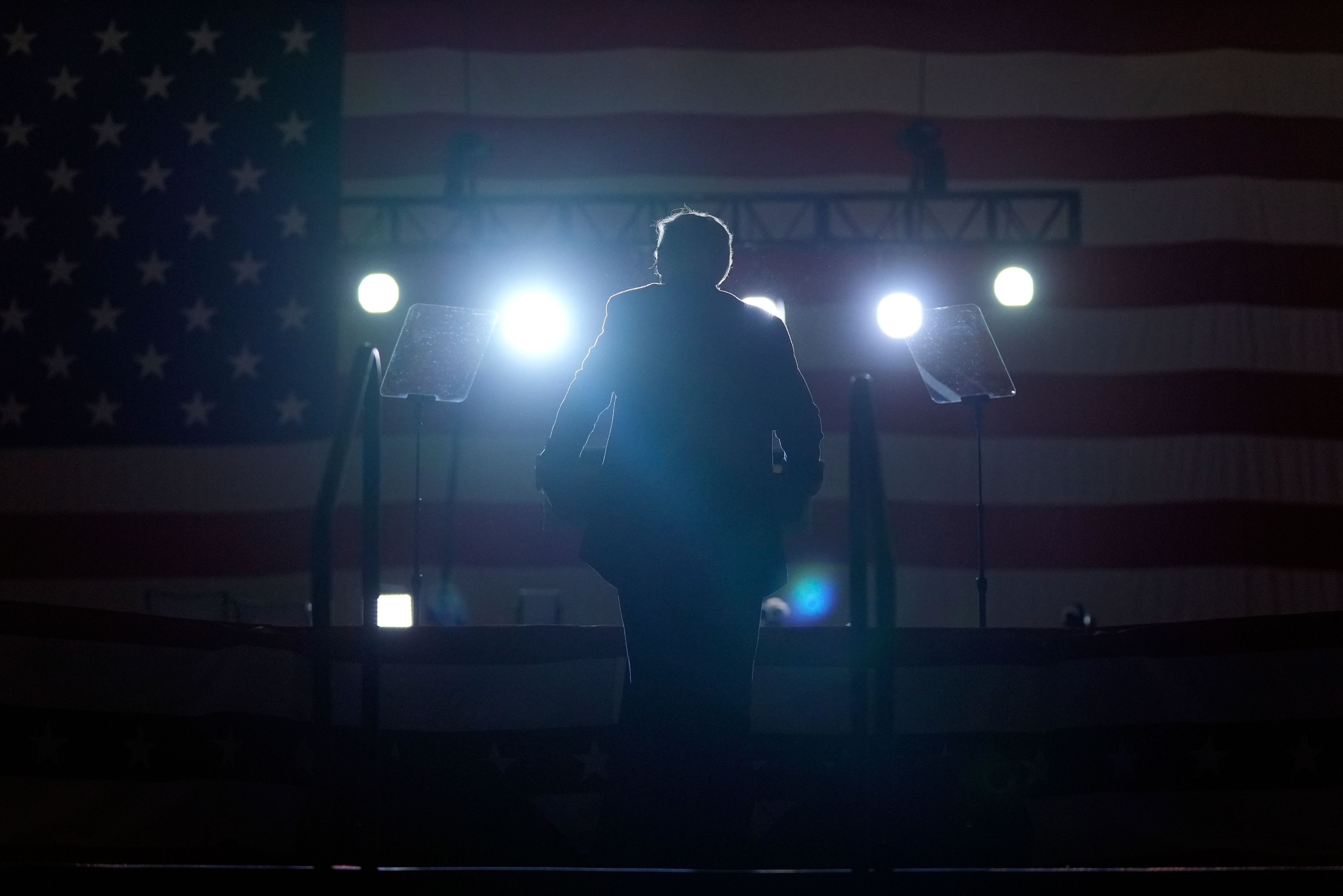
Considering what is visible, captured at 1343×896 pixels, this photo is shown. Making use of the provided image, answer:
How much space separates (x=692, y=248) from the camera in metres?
1.46

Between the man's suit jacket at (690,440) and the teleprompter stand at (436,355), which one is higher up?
the teleprompter stand at (436,355)

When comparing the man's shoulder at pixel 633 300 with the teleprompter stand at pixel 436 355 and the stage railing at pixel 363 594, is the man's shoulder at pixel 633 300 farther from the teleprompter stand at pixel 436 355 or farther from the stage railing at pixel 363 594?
the teleprompter stand at pixel 436 355

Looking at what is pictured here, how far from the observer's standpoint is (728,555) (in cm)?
136

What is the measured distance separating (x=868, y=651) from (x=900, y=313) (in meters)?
4.24

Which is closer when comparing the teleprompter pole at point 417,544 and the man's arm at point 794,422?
the man's arm at point 794,422

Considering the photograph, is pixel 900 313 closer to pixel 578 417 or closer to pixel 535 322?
pixel 535 322

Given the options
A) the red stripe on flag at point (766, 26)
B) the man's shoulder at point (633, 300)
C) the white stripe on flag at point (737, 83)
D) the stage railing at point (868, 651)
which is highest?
the red stripe on flag at point (766, 26)

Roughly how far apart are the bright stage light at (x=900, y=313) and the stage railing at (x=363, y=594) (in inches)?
161

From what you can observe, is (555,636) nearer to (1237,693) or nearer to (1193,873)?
(1193,873)

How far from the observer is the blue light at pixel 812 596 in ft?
17.9

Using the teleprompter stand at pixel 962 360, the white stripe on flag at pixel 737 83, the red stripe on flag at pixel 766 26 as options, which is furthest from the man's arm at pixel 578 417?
the red stripe on flag at pixel 766 26

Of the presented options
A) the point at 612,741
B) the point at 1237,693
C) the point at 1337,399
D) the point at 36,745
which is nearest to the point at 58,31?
the point at 36,745

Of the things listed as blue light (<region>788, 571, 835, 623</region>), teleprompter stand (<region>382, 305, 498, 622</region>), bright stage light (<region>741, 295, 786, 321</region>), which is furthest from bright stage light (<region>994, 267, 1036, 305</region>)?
teleprompter stand (<region>382, 305, 498, 622</region>)

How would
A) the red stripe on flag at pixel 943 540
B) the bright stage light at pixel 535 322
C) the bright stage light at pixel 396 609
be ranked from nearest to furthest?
the bright stage light at pixel 396 609 < the red stripe on flag at pixel 943 540 < the bright stage light at pixel 535 322
